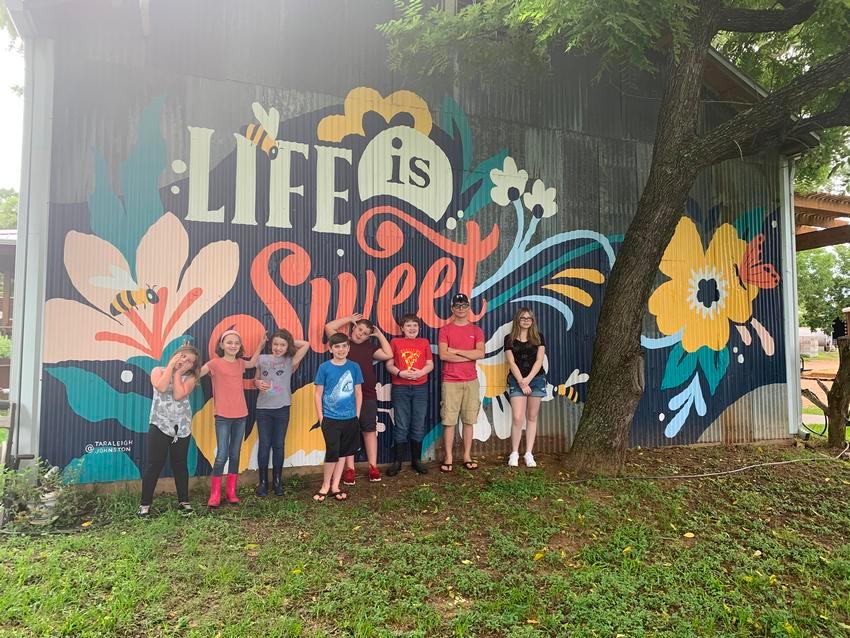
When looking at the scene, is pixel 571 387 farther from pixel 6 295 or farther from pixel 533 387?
pixel 6 295

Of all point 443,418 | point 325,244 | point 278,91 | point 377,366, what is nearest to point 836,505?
point 443,418

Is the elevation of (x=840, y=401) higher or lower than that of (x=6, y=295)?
lower

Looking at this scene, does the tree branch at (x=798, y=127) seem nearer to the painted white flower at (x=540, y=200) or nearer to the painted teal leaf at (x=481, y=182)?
the painted white flower at (x=540, y=200)

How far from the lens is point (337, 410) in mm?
5004

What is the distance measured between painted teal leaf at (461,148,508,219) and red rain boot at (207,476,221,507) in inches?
159

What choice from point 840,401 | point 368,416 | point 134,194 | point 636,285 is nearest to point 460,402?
point 368,416

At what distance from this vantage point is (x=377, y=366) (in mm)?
5992

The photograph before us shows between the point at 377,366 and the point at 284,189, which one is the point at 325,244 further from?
the point at 377,366

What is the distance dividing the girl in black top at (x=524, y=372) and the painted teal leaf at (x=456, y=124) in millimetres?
2118

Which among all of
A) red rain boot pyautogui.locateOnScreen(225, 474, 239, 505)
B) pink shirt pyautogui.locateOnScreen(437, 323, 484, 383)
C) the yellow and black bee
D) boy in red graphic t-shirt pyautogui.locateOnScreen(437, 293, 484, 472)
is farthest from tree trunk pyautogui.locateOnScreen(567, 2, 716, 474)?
the yellow and black bee

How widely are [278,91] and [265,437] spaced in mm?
3769

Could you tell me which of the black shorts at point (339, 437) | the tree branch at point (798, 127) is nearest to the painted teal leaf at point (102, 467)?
the black shorts at point (339, 437)

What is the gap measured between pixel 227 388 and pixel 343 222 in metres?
2.25

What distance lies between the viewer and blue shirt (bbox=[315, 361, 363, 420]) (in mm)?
5012
